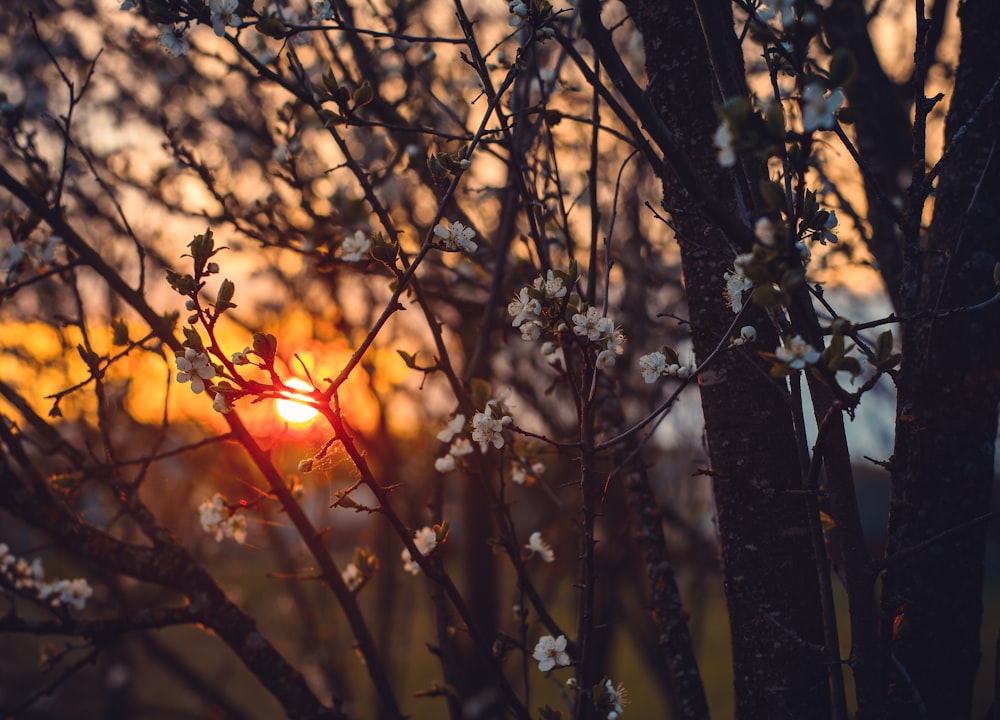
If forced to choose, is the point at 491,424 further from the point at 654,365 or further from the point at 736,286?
the point at 736,286

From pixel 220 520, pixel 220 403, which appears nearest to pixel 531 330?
Answer: pixel 220 403

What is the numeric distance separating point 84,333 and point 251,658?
3.53 feet

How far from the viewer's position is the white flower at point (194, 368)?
4.69 ft

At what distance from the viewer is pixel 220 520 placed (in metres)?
2.29

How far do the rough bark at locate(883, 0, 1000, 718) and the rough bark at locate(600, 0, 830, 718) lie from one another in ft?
1.16

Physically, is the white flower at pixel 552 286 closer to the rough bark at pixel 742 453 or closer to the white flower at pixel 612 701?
the rough bark at pixel 742 453

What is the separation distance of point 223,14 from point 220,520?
4.71 feet

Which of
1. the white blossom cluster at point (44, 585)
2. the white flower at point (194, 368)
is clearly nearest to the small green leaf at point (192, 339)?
the white flower at point (194, 368)

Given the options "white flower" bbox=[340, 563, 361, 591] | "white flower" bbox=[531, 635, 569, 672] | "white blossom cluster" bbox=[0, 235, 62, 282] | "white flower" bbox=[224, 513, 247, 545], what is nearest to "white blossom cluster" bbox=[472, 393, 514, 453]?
"white flower" bbox=[531, 635, 569, 672]

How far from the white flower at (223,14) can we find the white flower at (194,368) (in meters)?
0.82

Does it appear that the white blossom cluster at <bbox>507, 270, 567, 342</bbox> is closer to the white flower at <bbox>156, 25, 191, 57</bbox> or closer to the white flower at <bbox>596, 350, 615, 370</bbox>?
the white flower at <bbox>596, 350, 615, 370</bbox>

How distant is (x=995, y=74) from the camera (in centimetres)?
193

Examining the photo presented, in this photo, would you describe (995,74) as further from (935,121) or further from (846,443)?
(935,121)

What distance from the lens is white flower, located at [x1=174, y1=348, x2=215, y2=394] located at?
1.43 metres
